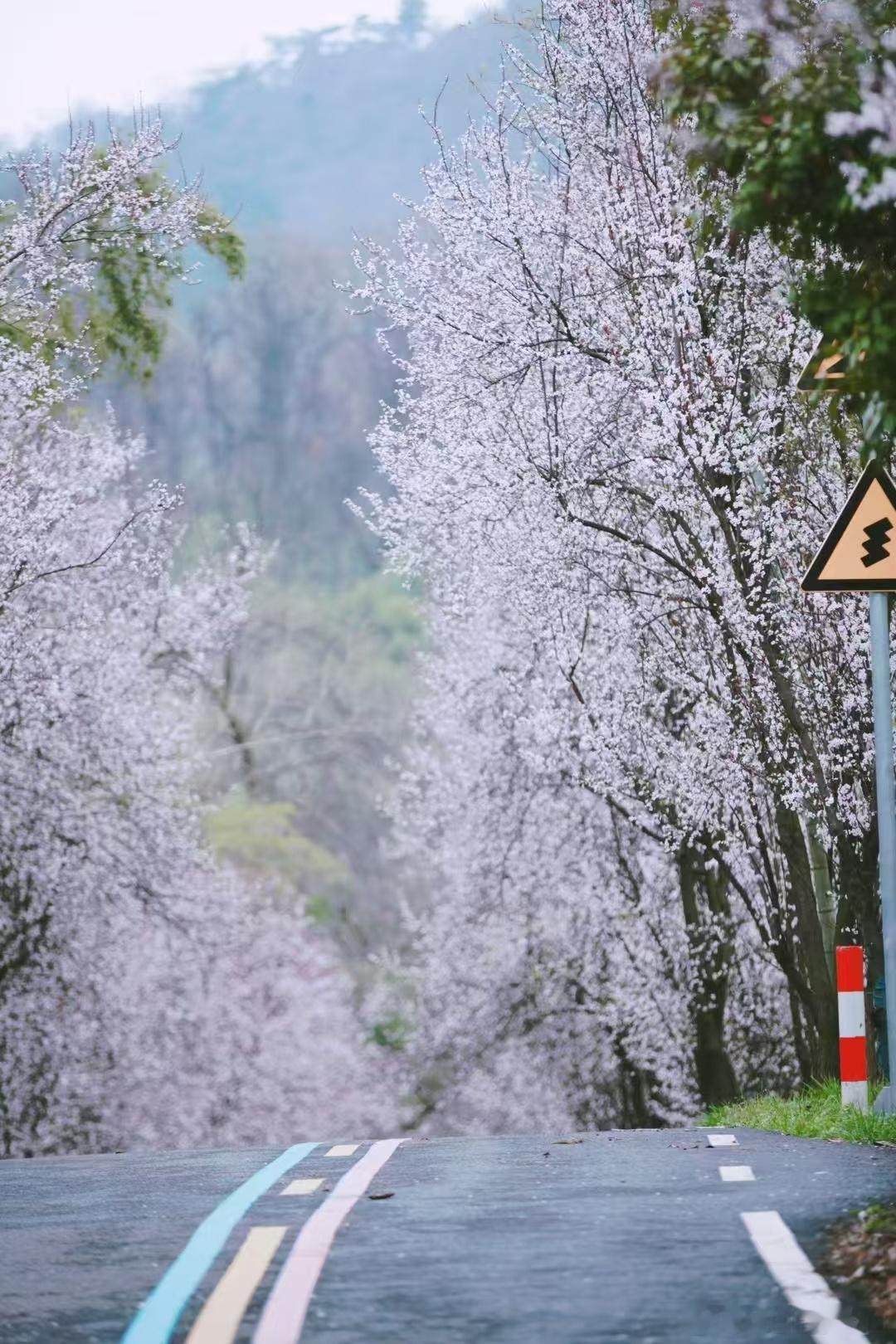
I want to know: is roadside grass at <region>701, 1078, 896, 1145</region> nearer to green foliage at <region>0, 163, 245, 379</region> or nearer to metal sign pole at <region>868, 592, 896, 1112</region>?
metal sign pole at <region>868, 592, 896, 1112</region>

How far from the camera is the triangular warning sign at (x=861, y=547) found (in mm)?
8977

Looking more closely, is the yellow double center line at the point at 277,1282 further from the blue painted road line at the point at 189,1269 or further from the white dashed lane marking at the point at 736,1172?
the white dashed lane marking at the point at 736,1172

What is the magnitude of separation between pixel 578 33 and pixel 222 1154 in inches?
327

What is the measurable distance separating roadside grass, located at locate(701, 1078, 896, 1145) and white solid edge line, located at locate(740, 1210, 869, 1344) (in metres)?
2.85

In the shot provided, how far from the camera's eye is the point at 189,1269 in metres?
6.09

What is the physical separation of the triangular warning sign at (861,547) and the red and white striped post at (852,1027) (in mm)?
2157

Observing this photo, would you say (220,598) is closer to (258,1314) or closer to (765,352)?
(765,352)

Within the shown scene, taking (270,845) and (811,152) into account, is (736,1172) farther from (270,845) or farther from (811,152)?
(270,845)

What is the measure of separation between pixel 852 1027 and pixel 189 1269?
16.9ft

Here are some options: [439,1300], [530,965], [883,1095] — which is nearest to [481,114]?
[883,1095]

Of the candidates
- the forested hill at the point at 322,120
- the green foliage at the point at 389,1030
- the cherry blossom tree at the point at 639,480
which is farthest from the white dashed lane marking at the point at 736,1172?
the forested hill at the point at 322,120

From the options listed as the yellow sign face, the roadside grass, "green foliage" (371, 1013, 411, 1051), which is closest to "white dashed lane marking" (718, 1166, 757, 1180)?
the roadside grass

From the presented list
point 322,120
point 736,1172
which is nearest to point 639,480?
point 736,1172

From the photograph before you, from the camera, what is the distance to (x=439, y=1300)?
5.55m
